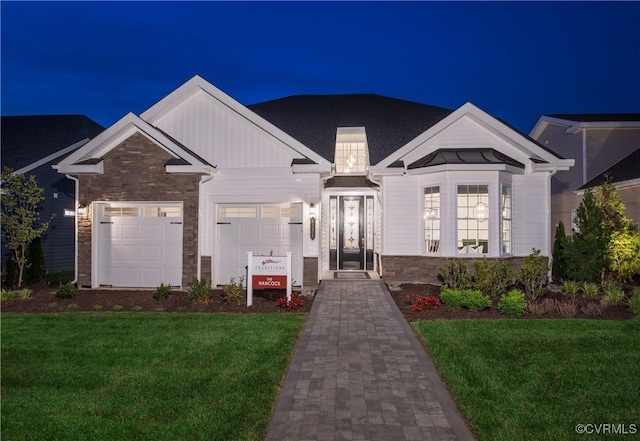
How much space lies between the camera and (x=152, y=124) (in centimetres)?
1400

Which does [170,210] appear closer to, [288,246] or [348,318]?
[288,246]

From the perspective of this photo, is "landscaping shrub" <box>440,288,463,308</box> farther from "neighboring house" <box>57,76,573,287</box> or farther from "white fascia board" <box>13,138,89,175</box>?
"white fascia board" <box>13,138,89,175</box>

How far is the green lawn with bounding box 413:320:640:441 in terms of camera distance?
4.49 m

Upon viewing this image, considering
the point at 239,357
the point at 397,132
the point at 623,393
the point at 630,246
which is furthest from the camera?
the point at 397,132

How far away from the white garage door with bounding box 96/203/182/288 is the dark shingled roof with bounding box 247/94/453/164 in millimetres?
5567

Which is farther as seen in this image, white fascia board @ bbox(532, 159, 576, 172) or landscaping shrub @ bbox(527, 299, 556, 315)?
white fascia board @ bbox(532, 159, 576, 172)

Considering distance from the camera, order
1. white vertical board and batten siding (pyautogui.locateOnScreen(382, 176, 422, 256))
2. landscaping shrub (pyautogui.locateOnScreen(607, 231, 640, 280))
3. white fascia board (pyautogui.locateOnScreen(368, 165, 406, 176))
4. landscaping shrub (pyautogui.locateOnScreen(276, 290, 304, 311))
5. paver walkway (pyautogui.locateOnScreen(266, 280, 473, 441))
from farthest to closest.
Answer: white vertical board and batten siding (pyautogui.locateOnScreen(382, 176, 422, 256)) → white fascia board (pyautogui.locateOnScreen(368, 165, 406, 176)) → landscaping shrub (pyautogui.locateOnScreen(607, 231, 640, 280)) → landscaping shrub (pyautogui.locateOnScreen(276, 290, 304, 311)) → paver walkway (pyautogui.locateOnScreen(266, 280, 473, 441))

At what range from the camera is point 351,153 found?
17078mm

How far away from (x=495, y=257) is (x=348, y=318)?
6.15 m

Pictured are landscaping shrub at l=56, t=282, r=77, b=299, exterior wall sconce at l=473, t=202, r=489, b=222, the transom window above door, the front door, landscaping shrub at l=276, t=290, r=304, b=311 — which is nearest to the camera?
landscaping shrub at l=276, t=290, r=304, b=311

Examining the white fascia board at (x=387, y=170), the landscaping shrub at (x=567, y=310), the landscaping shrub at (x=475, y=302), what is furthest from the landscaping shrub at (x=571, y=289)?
the white fascia board at (x=387, y=170)

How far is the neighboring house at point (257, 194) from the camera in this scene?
42.4 ft

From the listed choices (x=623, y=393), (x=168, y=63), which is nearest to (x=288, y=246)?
(x=623, y=393)

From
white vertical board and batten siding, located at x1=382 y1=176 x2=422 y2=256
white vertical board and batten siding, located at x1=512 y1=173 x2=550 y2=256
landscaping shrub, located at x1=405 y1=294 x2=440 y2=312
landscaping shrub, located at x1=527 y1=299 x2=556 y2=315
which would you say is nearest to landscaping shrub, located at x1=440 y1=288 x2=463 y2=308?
landscaping shrub, located at x1=405 y1=294 x2=440 y2=312
